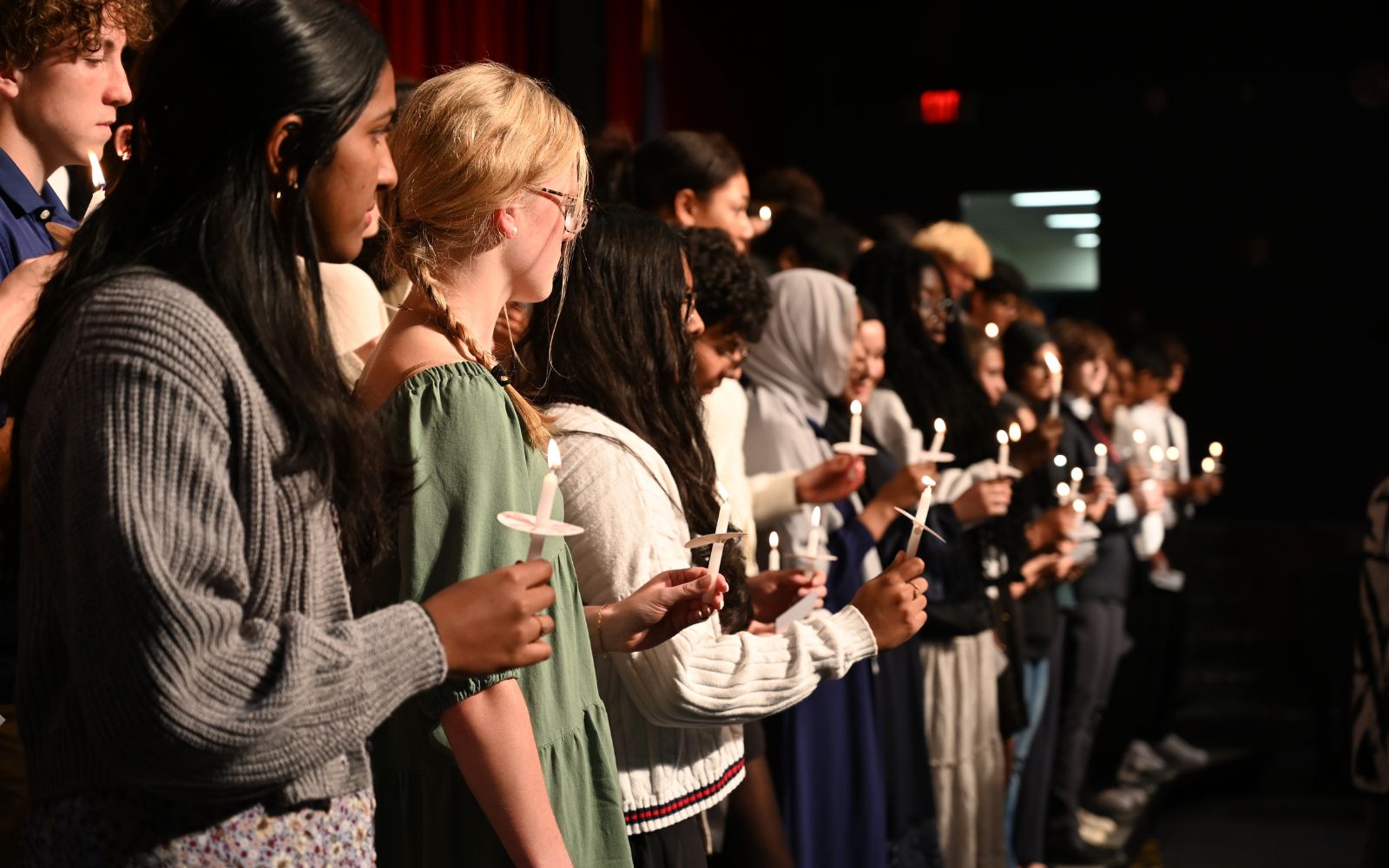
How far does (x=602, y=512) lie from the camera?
188 cm

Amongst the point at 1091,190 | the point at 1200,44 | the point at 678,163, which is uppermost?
the point at 1200,44

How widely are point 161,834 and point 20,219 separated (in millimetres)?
939

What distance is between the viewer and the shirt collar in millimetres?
1797

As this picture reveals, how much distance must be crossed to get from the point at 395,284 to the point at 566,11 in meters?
3.47

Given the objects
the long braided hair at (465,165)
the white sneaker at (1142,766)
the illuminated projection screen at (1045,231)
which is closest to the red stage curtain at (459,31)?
the long braided hair at (465,165)

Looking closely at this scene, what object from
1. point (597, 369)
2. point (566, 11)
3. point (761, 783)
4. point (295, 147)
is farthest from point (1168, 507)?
point (295, 147)

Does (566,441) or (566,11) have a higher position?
(566,11)

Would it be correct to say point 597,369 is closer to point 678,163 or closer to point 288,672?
point 288,672

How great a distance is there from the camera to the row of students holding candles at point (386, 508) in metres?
1.10

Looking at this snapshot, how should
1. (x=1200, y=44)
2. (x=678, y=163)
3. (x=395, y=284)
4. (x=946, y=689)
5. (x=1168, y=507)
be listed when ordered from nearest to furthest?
(x=395, y=284) → (x=678, y=163) → (x=946, y=689) → (x=1168, y=507) → (x=1200, y=44)

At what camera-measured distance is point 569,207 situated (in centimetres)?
169

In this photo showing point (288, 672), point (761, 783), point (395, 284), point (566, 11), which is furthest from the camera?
point (566, 11)

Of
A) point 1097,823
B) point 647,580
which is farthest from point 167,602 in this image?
point 1097,823

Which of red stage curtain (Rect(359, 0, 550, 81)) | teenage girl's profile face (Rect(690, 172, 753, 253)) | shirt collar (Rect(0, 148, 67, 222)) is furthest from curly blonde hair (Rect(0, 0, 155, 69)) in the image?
red stage curtain (Rect(359, 0, 550, 81))
